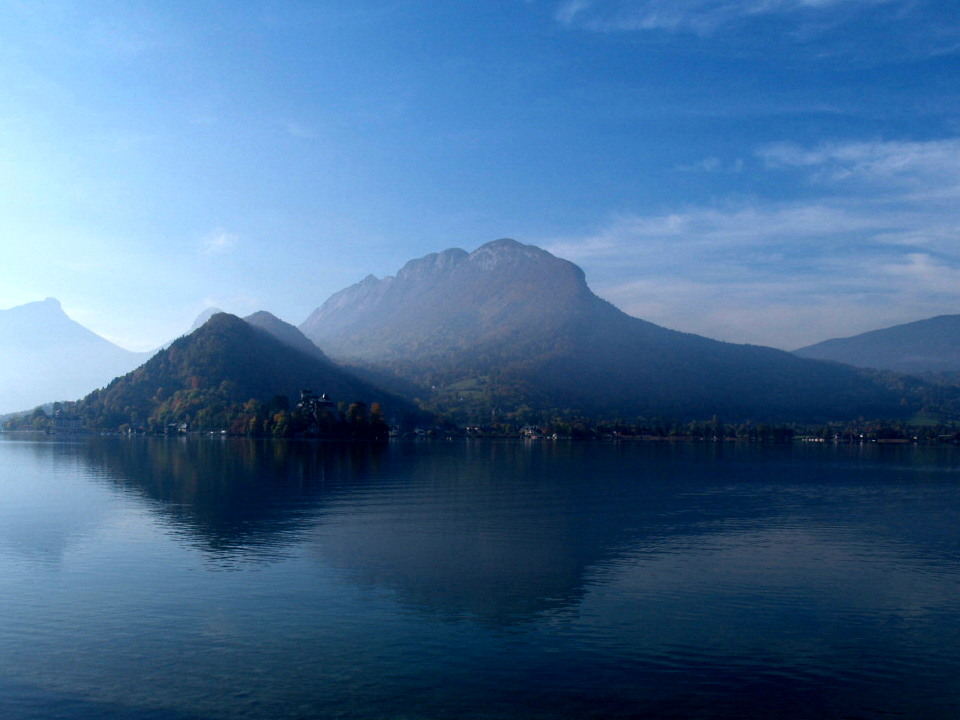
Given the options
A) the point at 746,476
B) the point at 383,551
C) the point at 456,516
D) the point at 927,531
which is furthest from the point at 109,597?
the point at 746,476

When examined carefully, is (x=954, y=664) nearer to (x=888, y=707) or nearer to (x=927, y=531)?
(x=888, y=707)

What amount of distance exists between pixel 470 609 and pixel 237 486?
1459 inches

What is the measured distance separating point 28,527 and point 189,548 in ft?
35.9

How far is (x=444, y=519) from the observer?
40.0 m

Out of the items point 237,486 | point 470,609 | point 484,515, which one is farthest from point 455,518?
point 237,486

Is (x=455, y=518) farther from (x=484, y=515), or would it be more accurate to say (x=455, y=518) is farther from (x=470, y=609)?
(x=470, y=609)

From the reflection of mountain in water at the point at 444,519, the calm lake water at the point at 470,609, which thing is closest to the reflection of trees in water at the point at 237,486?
the reflection of mountain in water at the point at 444,519

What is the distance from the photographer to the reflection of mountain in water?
26188 millimetres

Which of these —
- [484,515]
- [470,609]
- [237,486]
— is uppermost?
[237,486]

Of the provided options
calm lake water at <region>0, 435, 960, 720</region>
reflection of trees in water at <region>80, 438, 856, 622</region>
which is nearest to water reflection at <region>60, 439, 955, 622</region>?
reflection of trees in water at <region>80, 438, 856, 622</region>

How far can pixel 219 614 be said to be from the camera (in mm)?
21703

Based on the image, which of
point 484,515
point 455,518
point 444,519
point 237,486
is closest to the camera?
point 444,519

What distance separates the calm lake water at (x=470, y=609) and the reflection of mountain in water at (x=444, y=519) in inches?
9.8

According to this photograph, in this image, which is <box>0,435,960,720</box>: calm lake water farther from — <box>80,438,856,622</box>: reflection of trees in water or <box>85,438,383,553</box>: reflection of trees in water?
<box>85,438,383,553</box>: reflection of trees in water
